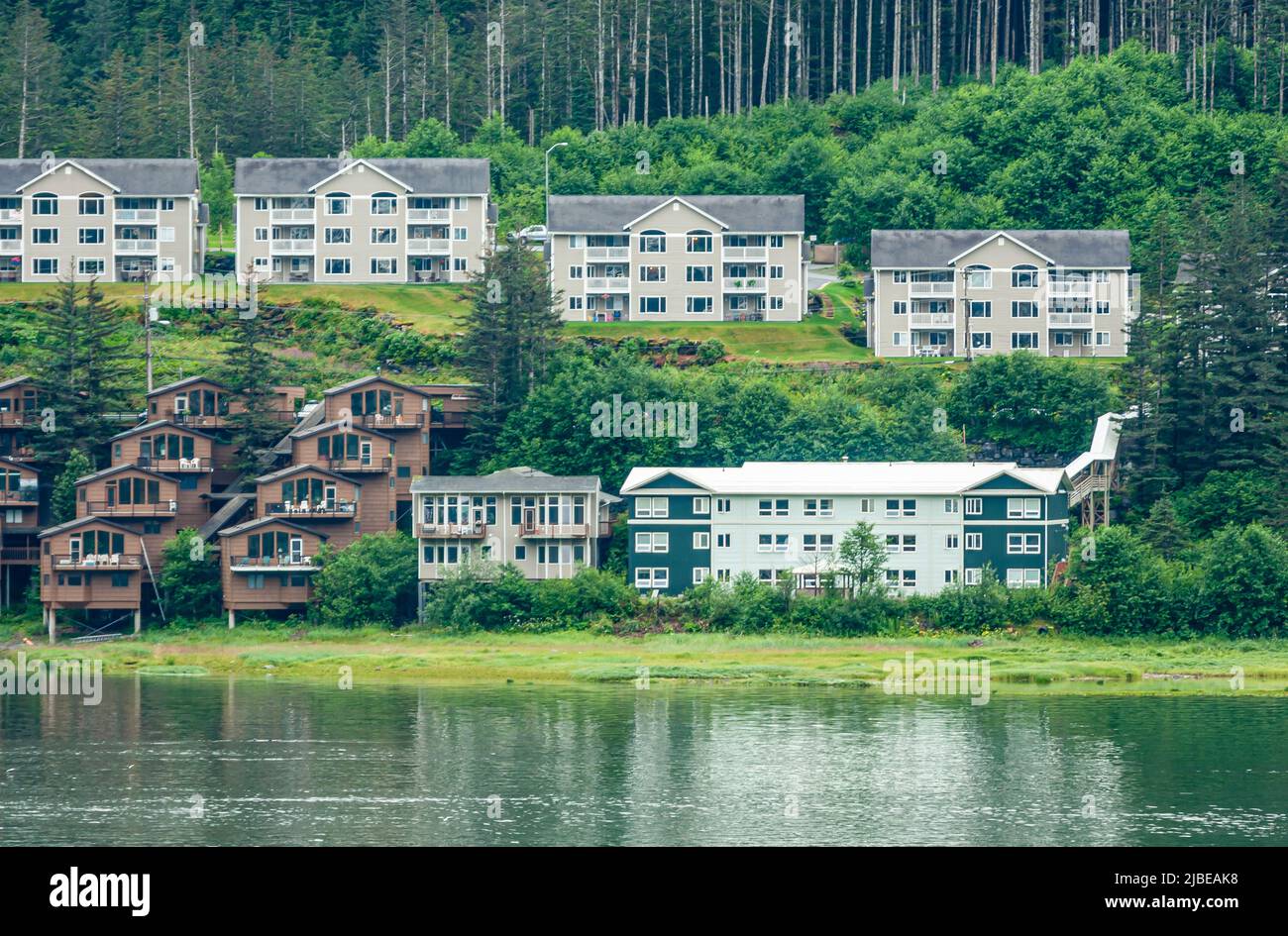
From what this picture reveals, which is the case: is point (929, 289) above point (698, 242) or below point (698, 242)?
below

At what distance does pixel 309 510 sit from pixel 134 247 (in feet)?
131

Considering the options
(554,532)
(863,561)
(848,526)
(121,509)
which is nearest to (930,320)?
(848,526)

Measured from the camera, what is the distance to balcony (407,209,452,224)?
12244 cm

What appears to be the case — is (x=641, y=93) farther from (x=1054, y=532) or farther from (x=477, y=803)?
(x=477, y=803)

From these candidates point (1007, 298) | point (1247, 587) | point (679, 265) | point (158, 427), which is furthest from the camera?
point (679, 265)

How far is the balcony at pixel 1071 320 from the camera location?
11156cm

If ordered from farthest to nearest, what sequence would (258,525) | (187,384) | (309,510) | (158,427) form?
(187,384) < (158,427) < (309,510) < (258,525)

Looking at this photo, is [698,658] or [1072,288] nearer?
[698,658]

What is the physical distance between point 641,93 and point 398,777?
3774 inches

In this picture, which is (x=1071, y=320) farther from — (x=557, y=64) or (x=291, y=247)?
(x=557, y=64)

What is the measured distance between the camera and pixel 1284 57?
436 ft

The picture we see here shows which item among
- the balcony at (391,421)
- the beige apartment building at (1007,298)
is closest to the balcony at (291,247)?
the balcony at (391,421)

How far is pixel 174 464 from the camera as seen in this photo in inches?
3649

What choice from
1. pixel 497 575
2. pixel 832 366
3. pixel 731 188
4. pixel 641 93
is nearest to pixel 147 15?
pixel 641 93
